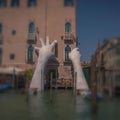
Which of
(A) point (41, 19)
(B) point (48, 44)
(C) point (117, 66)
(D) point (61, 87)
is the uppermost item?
(A) point (41, 19)

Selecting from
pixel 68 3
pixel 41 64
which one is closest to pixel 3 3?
pixel 68 3

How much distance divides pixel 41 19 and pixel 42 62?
5532 mm

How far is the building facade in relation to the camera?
25.2m

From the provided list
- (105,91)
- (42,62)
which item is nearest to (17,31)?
(42,62)

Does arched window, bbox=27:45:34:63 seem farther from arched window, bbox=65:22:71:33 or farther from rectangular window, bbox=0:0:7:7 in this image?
rectangular window, bbox=0:0:7:7

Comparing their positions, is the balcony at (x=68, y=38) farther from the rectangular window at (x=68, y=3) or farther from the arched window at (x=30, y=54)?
the arched window at (x=30, y=54)

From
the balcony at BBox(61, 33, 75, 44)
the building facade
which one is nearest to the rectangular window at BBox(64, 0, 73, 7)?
the building facade

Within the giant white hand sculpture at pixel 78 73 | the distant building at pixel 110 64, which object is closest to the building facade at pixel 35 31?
the giant white hand sculpture at pixel 78 73

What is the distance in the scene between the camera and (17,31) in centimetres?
2628

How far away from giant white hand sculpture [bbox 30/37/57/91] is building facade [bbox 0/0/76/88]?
163 cm

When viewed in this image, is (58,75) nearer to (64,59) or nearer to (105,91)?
(64,59)

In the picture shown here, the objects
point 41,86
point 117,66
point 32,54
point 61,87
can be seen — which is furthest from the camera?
point 32,54

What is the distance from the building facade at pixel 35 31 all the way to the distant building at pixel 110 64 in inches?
285

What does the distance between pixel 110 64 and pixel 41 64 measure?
621cm
